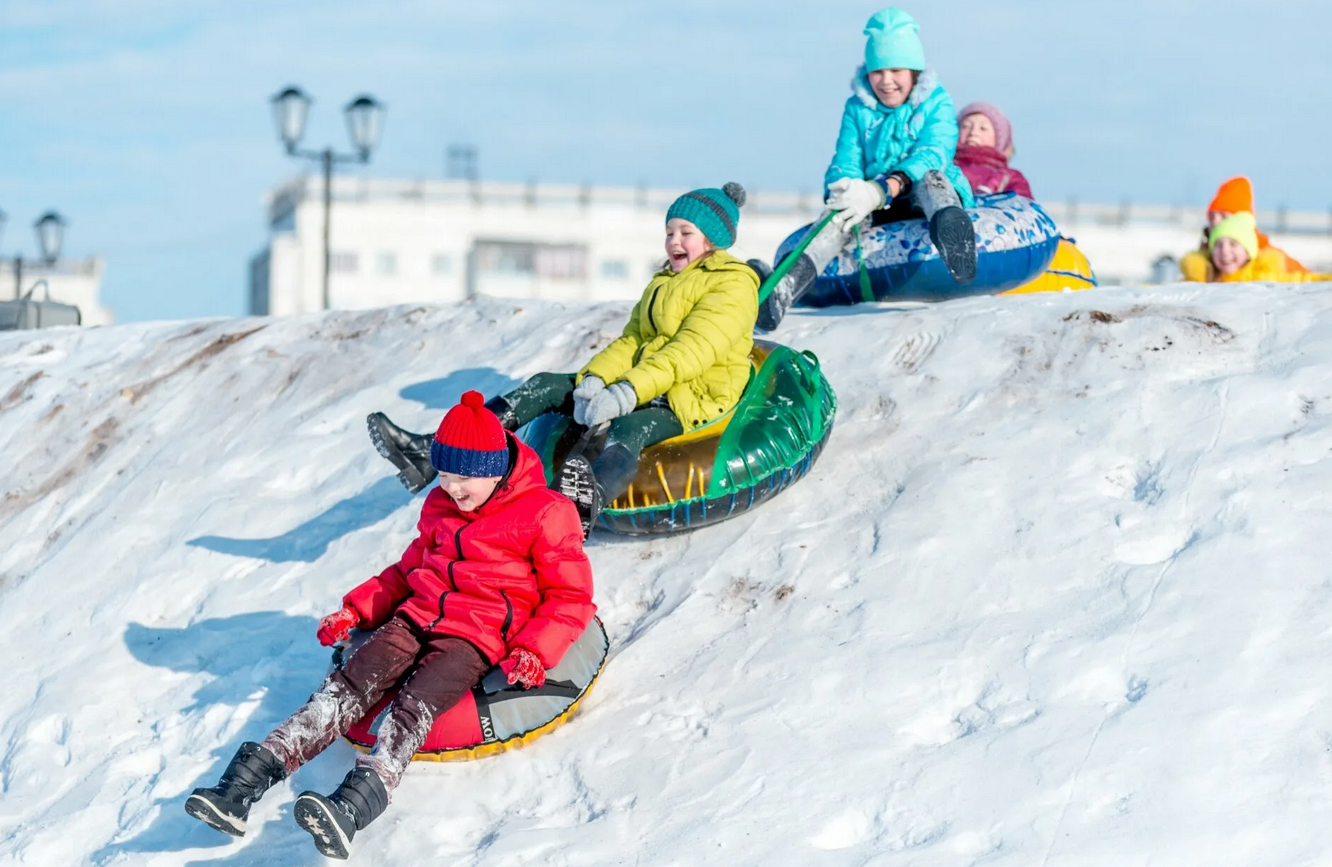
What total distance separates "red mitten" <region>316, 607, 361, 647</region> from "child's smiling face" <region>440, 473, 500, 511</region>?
52 centimetres

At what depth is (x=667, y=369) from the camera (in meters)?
6.11

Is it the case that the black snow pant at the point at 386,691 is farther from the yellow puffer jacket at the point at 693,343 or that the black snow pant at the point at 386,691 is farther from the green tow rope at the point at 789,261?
the green tow rope at the point at 789,261

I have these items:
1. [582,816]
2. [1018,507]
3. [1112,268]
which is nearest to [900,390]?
[1018,507]

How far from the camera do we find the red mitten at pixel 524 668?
16.0 feet

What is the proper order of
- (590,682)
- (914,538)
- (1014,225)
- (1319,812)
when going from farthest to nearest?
(1014,225) → (914,538) → (590,682) → (1319,812)

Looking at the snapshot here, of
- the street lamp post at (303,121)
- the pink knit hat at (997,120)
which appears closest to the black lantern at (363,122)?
the street lamp post at (303,121)

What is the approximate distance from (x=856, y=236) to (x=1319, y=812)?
15.6 feet

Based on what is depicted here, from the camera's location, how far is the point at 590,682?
5.25 meters

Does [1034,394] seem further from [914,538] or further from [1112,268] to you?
[1112,268]

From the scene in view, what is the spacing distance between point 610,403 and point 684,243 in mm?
883

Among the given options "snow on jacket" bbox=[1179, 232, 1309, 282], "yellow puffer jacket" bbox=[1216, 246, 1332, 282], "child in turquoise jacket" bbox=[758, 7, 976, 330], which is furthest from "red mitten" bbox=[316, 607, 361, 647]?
"snow on jacket" bbox=[1179, 232, 1309, 282]

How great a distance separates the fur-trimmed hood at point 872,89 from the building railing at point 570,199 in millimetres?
45284

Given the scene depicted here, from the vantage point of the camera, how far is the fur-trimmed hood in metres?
8.34

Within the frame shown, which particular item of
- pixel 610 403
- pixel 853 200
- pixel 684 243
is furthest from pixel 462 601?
pixel 853 200
